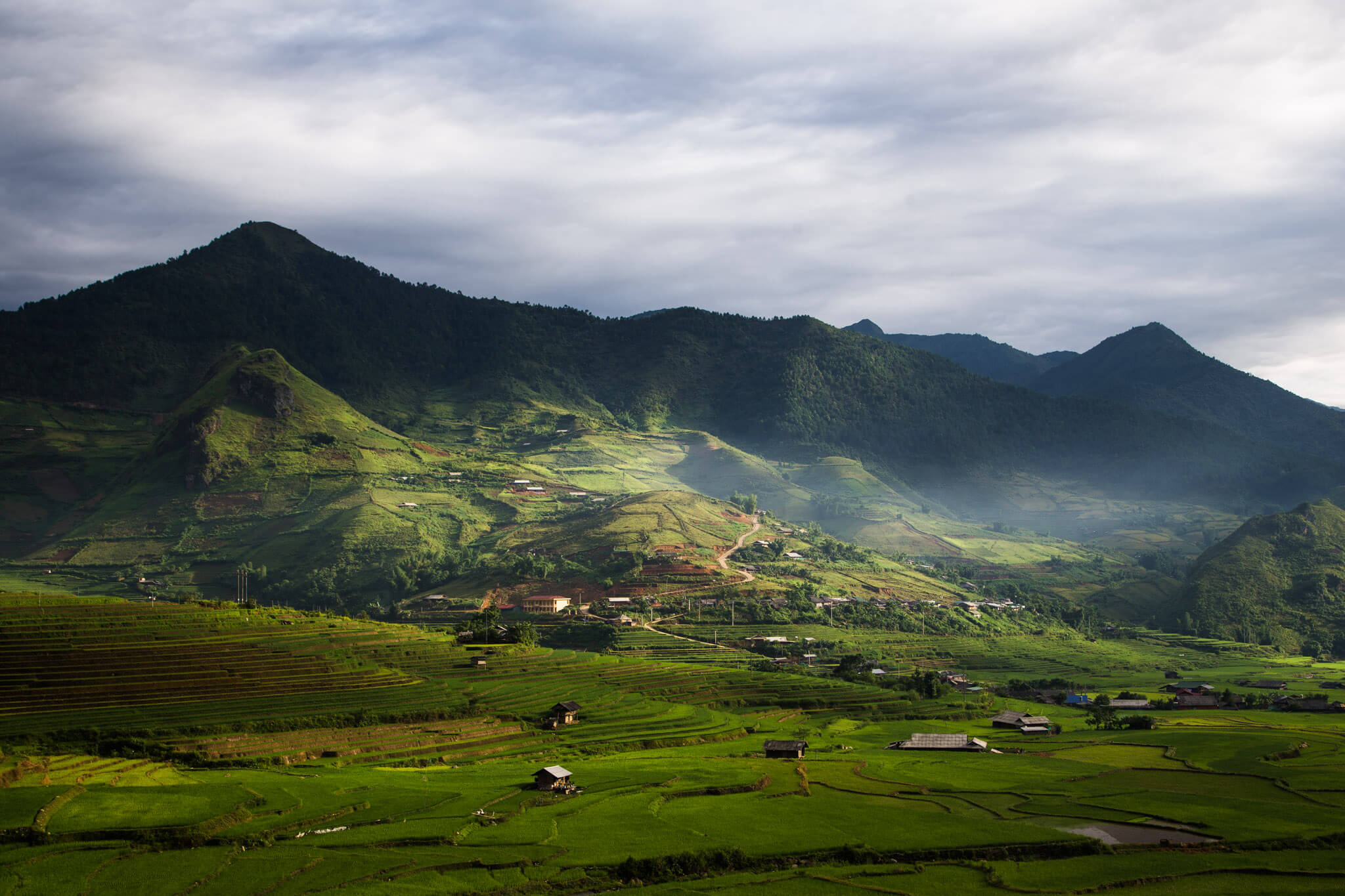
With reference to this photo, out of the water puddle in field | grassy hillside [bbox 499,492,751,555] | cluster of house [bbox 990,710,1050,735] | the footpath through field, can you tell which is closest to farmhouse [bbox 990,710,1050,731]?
cluster of house [bbox 990,710,1050,735]

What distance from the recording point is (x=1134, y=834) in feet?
153

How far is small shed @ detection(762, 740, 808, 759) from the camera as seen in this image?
67.9 meters

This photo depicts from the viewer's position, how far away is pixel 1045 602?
176 metres

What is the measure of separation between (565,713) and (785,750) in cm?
1908

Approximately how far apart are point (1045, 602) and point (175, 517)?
17301 centimetres

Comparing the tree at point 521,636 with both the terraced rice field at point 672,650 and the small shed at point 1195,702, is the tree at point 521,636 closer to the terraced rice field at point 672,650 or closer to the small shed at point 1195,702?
the terraced rice field at point 672,650

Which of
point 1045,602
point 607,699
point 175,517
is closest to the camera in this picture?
point 607,699

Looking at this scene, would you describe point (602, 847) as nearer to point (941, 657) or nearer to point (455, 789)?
point (455, 789)

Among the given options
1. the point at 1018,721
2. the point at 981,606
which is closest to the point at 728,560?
the point at 981,606

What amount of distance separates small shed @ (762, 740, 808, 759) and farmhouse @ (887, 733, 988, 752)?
8661 mm

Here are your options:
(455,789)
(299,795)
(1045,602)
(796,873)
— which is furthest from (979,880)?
(1045,602)

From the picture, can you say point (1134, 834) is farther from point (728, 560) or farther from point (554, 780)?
point (728, 560)

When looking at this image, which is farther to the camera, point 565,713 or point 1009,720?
point 1009,720

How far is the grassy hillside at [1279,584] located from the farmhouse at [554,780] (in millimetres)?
135160
